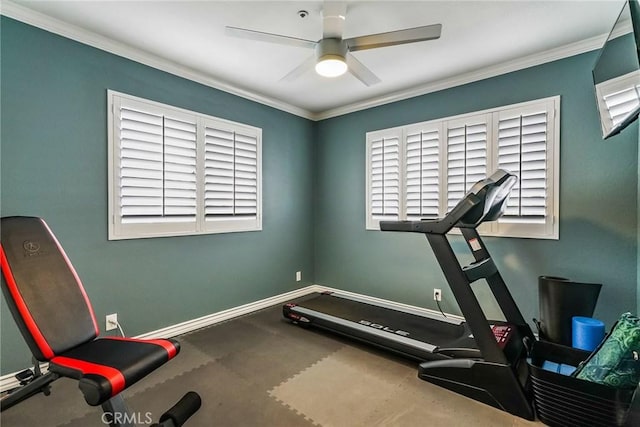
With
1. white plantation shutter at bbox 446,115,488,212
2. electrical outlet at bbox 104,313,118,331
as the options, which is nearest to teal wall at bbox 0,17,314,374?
electrical outlet at bbox 104,313,118,331

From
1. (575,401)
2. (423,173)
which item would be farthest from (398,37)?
(575,401)

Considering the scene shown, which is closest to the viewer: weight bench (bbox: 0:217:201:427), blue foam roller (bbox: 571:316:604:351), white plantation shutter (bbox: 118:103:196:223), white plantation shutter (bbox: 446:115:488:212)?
weight bench (bbox: 0:217:201:427)

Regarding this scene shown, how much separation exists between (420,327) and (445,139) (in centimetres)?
191

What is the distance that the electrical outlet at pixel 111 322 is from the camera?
2.41 m

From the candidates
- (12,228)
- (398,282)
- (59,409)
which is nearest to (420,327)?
(398,282)

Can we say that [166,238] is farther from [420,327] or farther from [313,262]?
[420,327]

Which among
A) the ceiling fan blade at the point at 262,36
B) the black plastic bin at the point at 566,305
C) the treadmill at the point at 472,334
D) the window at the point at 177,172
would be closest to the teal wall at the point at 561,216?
the black plastic bin at the point at 566,305

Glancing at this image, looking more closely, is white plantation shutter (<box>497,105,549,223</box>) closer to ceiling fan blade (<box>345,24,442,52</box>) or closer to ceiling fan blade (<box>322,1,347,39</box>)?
ceiling fan blade (<box>345,24,442,52</box>)

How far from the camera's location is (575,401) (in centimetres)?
156

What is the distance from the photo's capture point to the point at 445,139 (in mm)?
3098

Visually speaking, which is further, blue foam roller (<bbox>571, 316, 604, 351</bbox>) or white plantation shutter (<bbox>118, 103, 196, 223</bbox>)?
white plantation shutter (<bbox>118, 103, 196, 223</bbox>)

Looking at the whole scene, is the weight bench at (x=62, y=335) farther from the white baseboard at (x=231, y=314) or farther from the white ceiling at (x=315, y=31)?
the white ceiling at (x=315, y=31)

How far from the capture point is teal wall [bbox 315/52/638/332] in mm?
2291

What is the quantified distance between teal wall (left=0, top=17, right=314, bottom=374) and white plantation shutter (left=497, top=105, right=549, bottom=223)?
2641 millimetres
